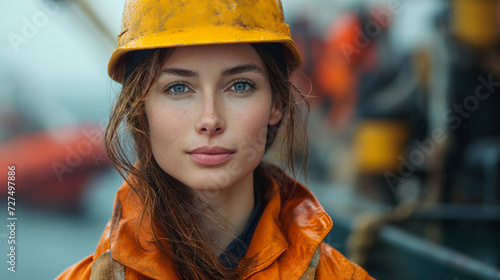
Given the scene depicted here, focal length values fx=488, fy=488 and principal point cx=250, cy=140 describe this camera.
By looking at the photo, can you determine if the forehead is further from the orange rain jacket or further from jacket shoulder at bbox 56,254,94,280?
jacket shoulder at bbox 56,254,94,280

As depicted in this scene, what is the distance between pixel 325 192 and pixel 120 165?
12.4ft

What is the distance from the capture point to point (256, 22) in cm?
145

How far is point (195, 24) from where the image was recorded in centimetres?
138

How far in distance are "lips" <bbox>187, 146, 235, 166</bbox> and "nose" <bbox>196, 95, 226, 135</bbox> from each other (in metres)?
0.05

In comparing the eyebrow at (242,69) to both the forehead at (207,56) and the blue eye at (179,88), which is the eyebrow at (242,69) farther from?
the blue eye at (179,88)

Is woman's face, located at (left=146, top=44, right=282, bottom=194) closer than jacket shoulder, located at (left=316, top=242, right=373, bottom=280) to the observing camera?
Yes

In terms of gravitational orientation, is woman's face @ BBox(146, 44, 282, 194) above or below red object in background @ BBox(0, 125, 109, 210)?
above

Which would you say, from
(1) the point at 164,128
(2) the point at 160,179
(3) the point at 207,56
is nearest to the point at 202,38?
(3) the point at 207,56

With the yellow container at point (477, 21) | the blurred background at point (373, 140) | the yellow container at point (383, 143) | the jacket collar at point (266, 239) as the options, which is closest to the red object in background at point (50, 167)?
the blurred background at point (373, 140)

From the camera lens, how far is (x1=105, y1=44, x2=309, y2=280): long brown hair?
1453 mm

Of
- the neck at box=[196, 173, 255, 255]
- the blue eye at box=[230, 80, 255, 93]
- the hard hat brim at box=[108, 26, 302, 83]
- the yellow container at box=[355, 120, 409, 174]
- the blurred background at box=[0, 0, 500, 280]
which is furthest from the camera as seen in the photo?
the yellow container at box=[355, 120, 409, 174]

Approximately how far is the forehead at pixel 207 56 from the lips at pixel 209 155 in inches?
9.5

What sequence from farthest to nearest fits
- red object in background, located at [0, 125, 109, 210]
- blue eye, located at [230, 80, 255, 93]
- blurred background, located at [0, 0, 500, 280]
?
red object in background, located at [0, 125, 109, 210] → blurred background, located at [0, 0, 500, 280] → blue eye, located at [230, 80, 255, 93]

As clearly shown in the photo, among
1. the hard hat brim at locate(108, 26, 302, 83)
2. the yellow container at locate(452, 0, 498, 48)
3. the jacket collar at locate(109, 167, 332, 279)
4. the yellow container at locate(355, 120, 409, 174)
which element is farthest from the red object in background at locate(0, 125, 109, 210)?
the hard hat brim at locate(108, 26, 302, 83)
